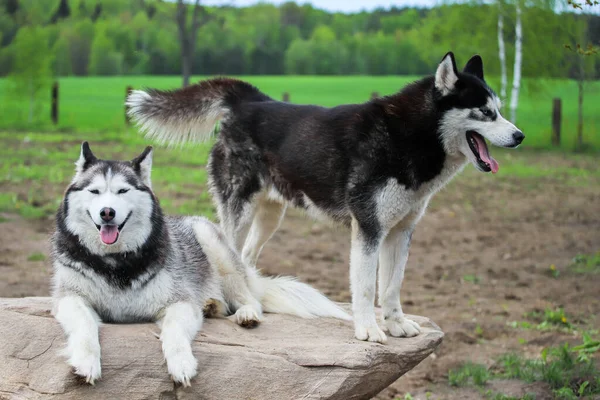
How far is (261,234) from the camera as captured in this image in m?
6.38

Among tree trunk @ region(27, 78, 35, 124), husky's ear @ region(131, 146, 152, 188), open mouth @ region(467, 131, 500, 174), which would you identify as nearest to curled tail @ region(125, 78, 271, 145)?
husky's ear @ region(131, 146, 152, 188)

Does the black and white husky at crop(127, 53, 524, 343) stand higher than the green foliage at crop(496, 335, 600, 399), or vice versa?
the black and white husky at crop(127, 53, 524, 343)

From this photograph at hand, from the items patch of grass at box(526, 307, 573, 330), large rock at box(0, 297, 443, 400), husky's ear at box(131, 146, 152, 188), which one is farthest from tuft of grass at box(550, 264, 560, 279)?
husky's ear at box(131, 146, 152, 188)

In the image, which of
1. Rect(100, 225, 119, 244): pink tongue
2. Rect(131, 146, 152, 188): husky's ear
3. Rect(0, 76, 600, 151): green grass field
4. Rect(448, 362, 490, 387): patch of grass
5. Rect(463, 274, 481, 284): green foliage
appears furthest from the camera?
Rect(0, 76, 600, 151): green grass field

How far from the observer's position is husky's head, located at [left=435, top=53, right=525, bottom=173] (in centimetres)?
492

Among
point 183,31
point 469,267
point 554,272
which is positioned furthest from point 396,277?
point 183,31

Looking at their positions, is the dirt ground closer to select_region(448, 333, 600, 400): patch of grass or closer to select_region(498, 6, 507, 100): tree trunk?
select_region(448, 333, 600, 400): patch of grass

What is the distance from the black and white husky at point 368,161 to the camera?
5.05 metres

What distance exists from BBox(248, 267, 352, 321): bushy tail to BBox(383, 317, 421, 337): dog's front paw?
0.36 m

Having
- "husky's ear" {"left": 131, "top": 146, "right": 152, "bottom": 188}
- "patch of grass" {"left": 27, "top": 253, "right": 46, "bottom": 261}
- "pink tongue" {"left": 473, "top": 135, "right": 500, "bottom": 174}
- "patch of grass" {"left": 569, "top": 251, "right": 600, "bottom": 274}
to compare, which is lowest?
"patch of grass" {"left": 27, "top": 253, "right": 46, "bottom": 261}

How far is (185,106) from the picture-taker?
6414 millimetres

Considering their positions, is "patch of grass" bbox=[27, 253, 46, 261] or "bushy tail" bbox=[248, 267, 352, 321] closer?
"bushy tail" bbox=[248, 267, 352, 321]

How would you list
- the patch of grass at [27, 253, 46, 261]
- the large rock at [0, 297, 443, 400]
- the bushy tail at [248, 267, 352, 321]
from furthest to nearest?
the patch of grass at [27, 253, 46, 261], the bushy tail at [248, 267, 352, 321], the large rock at [0, 297, 443, 400]

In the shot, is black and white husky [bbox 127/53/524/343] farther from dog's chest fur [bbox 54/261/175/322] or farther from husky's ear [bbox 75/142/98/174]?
husky's ear [bbox 75/142/98/174]
